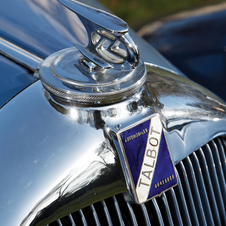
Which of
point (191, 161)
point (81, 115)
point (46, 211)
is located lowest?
point (46, 211)

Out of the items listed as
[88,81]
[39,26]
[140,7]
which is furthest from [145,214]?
[140,7]

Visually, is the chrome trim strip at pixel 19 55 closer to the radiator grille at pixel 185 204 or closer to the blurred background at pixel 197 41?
the radiator grille at pixel 185 204

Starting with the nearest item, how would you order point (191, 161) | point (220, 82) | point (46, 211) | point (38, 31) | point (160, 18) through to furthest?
point (46, 211)
point (191, 161)
point (38, 31)
point (220, 82)
point (160, 18)

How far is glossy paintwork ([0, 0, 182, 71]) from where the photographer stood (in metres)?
1.31

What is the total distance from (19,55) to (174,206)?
0.76 meters

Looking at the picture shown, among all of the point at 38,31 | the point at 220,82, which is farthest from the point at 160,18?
the point at 38,31

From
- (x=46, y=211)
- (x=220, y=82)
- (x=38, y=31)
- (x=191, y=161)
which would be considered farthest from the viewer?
(x=220, y=82)

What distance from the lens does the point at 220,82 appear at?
1784 mm

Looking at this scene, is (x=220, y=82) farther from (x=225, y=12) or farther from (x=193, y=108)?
(x=193, y=108)

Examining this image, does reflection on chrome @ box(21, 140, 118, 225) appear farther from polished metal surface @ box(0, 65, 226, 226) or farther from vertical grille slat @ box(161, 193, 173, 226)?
vertical grille slat @ box(161, 193, 173, 226)

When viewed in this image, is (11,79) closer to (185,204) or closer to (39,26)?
(39,26)

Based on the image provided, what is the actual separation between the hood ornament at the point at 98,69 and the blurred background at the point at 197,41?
84 centimetres

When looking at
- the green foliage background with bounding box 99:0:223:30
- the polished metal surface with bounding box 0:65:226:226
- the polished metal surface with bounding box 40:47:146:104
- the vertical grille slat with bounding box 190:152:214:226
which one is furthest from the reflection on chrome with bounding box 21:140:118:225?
the green foliage background with bounding box 99:0:223:30

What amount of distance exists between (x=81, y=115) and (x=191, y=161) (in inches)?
18.8
